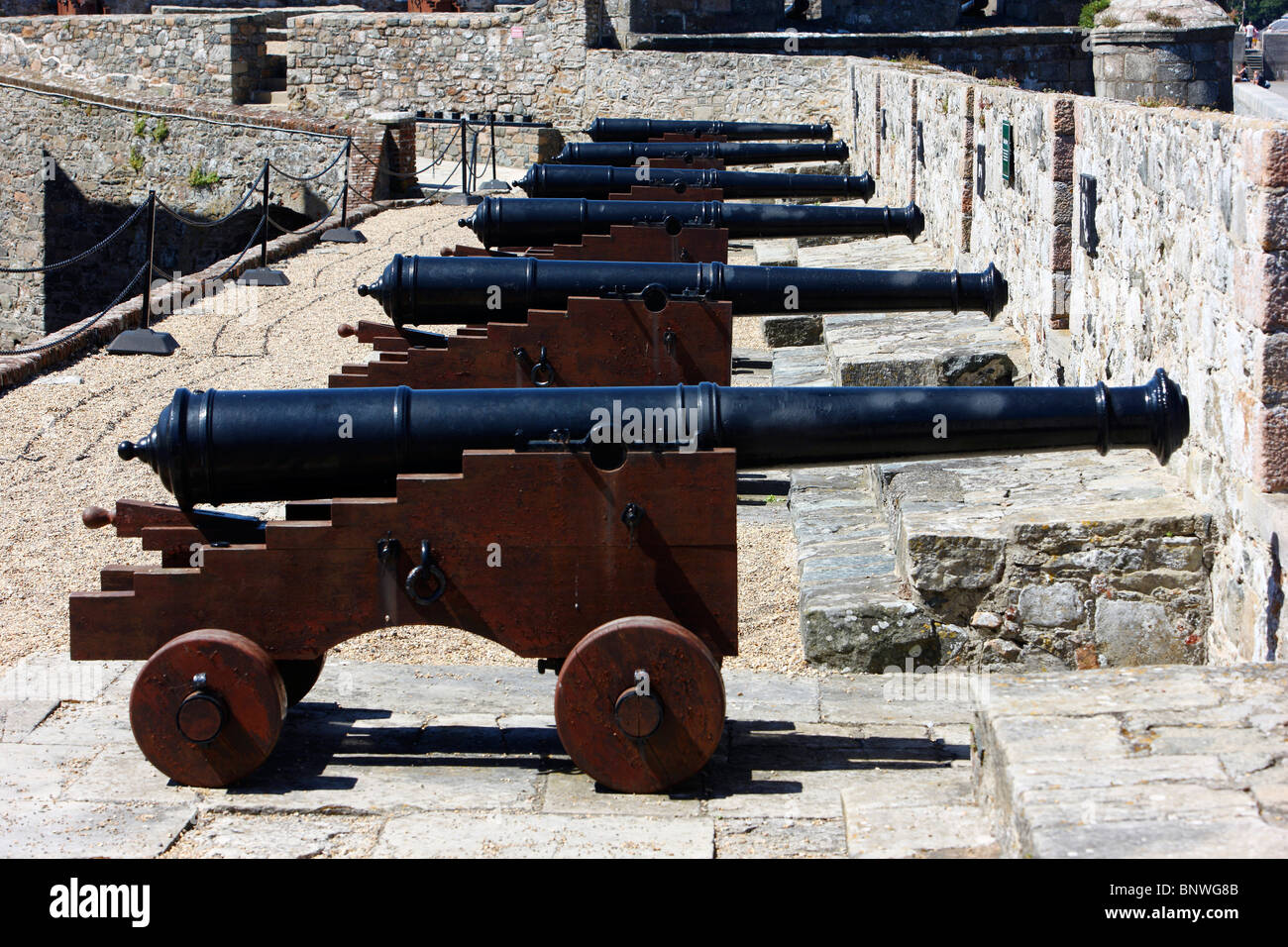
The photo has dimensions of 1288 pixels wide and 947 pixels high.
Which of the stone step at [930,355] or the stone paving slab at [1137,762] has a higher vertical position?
the stone step at [930,355]

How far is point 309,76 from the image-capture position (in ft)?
80.8

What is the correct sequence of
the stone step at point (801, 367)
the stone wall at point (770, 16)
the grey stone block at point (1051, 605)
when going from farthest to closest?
the stone wall at point (770, 16) < the stone step at point (801, 367) < the grey stone block at point (1051, 605)

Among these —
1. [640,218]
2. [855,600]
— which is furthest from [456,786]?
[640,218]

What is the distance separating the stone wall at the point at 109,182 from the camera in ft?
68.4

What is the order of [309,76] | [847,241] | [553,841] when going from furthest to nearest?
[309,76] → [847,241] → [553,841]

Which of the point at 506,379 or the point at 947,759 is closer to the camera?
the point at 947,759

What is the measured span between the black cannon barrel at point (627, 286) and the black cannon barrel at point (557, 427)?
2.78 m

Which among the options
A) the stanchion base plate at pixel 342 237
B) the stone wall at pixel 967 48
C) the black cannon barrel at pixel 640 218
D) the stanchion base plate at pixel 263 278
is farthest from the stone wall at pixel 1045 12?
the black cannon barrel at pixel 640 218

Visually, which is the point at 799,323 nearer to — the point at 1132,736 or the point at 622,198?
the point at 622,198

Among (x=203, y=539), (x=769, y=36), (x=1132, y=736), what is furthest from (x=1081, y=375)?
(x=769, y=36)

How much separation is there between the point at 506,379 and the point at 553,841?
3527 mm

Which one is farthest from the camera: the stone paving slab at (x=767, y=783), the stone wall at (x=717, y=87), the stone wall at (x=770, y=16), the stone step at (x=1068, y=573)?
the stone wall at (x=770, y=16)

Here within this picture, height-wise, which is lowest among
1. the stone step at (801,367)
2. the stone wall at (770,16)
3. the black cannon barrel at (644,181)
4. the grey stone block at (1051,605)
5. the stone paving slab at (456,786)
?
the stone paving slab at (456,786)

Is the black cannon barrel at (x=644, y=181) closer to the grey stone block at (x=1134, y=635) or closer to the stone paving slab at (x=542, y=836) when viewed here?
the grey stone block at (x=1134, y=635)
